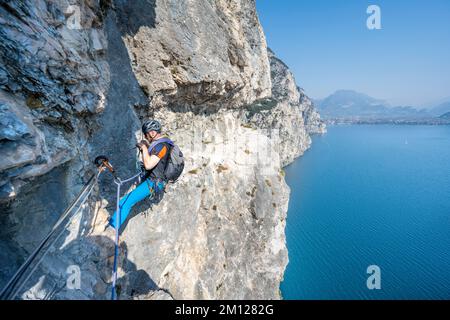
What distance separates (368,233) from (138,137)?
43528 mm

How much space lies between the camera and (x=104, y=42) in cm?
619

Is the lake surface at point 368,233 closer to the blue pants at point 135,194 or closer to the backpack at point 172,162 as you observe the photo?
the blue pants at point 135,194

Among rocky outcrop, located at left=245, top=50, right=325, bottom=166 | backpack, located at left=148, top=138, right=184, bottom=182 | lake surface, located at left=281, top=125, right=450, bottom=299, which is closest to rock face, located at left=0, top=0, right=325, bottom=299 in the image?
backpack, located at left=148, top=138, right=184, bottom=182

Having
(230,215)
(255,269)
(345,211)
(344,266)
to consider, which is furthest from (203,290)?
(345,211)

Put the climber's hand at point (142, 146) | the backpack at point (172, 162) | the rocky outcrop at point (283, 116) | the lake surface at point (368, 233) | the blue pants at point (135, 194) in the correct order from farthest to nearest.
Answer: the rocky outcrop at point (283, 116) → the lake surface at point (368, 233) → the blue pants at point (135, 194) → the backpack at point (172, 162) → the climber's hand at point (142, 146)

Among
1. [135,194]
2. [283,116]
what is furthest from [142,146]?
[283,116]

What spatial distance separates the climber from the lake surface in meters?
27.5

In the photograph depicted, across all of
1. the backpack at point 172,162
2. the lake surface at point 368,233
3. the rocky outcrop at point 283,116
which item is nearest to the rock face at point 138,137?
the backpack at point 172,162

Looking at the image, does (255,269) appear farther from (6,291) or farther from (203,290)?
(6,291)

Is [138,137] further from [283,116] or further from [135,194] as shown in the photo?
[283,116]

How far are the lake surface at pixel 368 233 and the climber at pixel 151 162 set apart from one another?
2755cm

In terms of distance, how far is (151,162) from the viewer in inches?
207

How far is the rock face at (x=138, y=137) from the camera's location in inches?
160

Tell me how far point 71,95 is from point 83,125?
80 cm
